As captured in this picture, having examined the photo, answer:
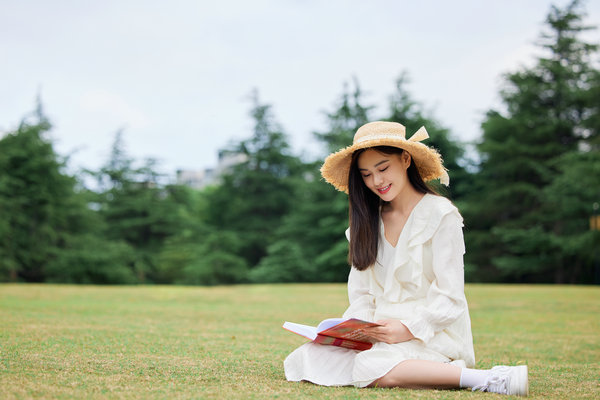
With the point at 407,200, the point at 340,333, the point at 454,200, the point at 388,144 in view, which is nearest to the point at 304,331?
the point at 340,333

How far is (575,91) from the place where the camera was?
25422 mm

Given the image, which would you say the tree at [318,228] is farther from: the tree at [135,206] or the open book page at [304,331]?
the open book page at [304,331]

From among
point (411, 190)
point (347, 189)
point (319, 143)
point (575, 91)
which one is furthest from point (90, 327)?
point (319, 143)

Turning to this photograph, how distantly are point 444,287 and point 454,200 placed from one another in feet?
87.1

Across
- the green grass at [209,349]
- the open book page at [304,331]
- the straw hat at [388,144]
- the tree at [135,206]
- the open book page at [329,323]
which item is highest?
the tree at [135,206]

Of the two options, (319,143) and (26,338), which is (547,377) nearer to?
(26,338)

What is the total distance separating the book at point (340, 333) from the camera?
10.3 feet

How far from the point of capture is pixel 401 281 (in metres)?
3.50

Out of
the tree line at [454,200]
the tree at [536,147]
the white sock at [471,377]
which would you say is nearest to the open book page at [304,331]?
the white sock at [471,377]

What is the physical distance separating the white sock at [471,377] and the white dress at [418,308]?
7.6 inches

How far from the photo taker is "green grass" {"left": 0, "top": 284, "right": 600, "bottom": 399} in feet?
9.64

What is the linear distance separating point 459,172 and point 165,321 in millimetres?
23847

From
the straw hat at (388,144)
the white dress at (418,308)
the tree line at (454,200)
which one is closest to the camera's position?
the white dress at (418,308)

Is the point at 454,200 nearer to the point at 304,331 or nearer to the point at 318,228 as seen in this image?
the point at 318,228
